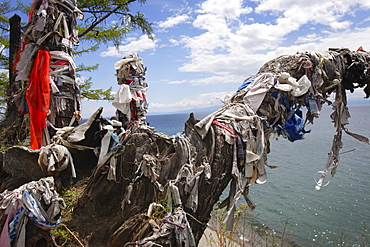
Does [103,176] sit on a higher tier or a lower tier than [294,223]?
higher

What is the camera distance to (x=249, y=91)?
3.97 m

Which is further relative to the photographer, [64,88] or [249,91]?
[64,88]

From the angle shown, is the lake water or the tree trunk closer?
the tree trunk

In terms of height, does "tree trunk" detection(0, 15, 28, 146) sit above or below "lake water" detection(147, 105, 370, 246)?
above

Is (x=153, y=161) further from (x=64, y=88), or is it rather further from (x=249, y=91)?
(x=64, y=88)

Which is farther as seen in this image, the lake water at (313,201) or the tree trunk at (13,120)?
the lake water at (313,201)

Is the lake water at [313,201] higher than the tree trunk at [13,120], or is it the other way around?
the tree trunk at [13,120]

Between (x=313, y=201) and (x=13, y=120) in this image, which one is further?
(x=313, y=201)

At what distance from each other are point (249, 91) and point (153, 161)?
1.76m

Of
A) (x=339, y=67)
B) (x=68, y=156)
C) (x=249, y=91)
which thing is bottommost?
(x=68, y=156)

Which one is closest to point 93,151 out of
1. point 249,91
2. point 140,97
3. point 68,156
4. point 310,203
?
point 68,156

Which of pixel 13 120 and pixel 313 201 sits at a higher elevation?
pixel 13 120

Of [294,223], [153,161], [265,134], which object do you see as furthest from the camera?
[294,223]

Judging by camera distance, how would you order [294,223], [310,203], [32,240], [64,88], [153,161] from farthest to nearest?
[310,203], [294,223], [64,88], [153,161], [32,240]
